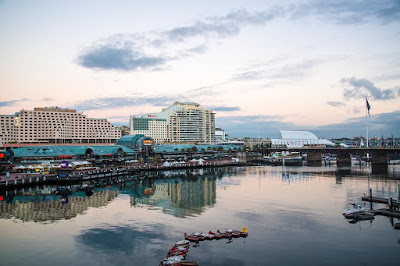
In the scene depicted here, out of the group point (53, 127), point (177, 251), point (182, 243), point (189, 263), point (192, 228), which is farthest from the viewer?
point (53, 127)

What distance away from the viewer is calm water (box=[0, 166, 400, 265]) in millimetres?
30359

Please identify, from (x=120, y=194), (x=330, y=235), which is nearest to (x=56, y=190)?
(x=120, y=194)

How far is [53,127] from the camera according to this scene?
577 feet

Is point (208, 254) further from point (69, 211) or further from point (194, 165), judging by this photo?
point (194, 165)

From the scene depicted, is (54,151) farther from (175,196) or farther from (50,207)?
(175,196)

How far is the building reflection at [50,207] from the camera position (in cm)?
4600

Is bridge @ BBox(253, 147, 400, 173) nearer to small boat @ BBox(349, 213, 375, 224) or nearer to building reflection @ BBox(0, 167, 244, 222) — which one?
building reflection @ BBox(0, 167, 244, 222)

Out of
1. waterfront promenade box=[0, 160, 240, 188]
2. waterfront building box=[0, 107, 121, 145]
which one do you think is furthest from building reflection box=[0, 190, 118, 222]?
waterfront building box=[0, 107, 121, 145]

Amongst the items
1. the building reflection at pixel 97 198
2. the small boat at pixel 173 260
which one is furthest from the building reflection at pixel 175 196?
the small boat at pixel 173 260

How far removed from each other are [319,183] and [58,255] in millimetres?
63970

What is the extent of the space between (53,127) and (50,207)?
136098 millimetres

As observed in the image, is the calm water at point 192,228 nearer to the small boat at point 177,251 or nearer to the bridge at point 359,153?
the small boat at point 177,251

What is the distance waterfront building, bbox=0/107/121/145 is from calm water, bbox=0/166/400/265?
11572 centimetres

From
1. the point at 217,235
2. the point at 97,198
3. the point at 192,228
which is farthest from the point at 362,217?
the point at 97,198
